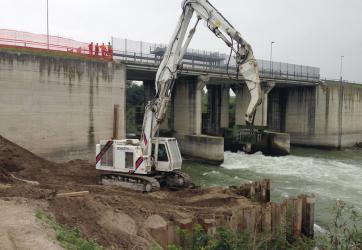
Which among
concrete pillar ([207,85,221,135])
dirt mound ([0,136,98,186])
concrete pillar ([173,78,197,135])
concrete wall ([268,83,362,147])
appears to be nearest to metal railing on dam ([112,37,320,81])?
concrete pillar ([173,78,197,135])

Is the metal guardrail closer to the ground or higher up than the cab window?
higher up

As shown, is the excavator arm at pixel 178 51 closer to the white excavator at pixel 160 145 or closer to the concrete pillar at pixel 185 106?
the white excavator at pixel 160 145

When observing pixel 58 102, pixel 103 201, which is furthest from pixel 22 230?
pixel 58 102

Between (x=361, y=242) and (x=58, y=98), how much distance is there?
1791cm

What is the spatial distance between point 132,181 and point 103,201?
4.15m

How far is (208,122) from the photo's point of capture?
44.2 metres

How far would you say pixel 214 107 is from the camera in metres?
44.2

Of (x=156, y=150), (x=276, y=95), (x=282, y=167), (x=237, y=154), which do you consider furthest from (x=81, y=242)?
(x=276, y=95)

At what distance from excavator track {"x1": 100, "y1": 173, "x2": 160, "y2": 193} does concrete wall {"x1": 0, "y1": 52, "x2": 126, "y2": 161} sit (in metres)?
6.01

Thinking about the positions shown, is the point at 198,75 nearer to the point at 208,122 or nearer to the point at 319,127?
the point at 208,122

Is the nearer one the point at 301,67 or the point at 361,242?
the point at 361,242

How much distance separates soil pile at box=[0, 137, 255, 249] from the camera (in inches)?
370

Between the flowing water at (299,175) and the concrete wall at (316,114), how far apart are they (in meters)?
5.41

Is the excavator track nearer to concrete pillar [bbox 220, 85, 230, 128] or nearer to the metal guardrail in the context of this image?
the metal guardrail
